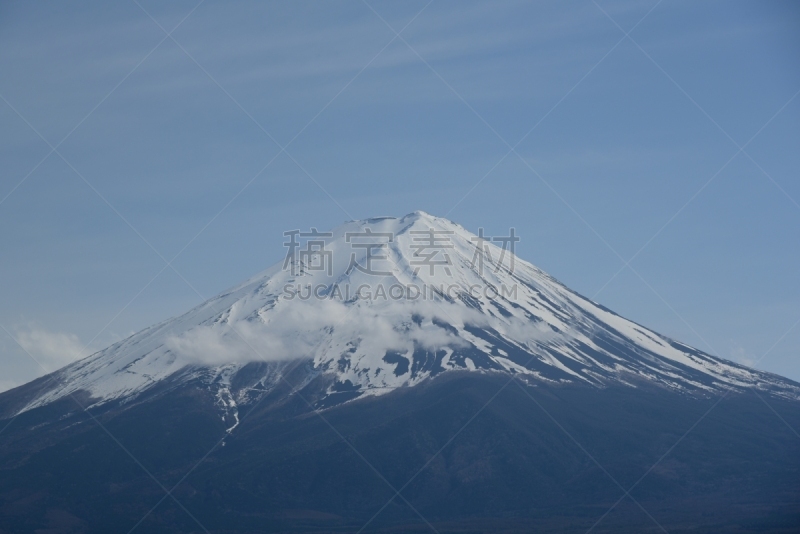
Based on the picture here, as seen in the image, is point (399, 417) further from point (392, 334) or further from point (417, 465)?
point (392, 334)

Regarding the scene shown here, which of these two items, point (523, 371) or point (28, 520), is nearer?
point (28, 520)

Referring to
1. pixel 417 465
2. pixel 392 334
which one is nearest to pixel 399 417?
→ pixel 417 465

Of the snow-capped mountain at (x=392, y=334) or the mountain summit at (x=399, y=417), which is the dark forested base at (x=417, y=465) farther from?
the snow-capped mountain at (x=392, y=334)

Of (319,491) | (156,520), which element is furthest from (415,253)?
(156,520)

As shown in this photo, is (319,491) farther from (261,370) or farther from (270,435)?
(261,370)

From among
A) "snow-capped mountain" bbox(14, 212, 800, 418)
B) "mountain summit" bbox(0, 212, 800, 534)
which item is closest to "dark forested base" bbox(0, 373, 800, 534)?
"mountain summit" bbox(0, 212, 800, 534)

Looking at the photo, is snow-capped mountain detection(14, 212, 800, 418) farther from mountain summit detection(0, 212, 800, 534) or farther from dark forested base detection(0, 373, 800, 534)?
dark forested base detection(0, 373, 800, 534)
